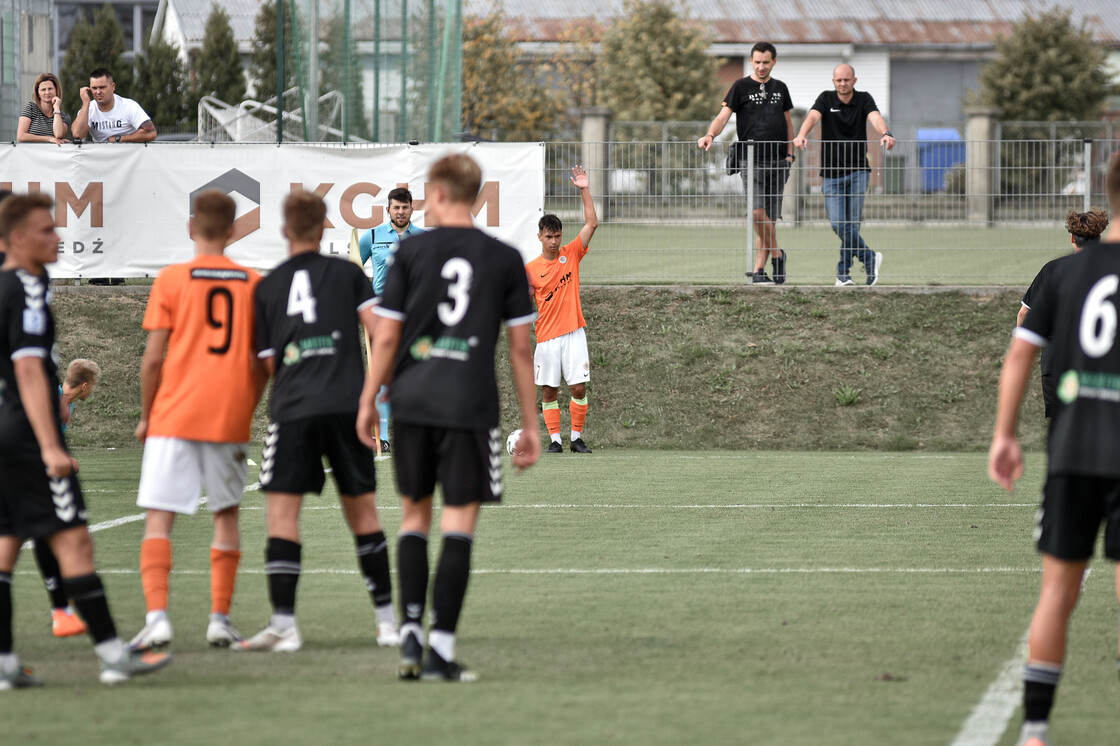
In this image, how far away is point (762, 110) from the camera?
53.9ft

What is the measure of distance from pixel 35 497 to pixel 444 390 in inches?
58.8

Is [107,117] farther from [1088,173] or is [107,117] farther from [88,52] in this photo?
[88,52]

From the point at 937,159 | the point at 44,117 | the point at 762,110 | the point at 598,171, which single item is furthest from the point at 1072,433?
the point at 937,159

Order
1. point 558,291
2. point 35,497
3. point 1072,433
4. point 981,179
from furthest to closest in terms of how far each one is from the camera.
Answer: point 981,179 → point 558,291 → point 35,497 → point 1072,433

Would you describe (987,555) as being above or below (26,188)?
below

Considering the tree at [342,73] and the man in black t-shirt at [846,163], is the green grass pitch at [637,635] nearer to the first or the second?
the man in black t-shirt at [846,163]

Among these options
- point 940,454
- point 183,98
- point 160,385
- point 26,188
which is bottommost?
point 940,454

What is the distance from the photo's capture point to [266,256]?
15.6 meters

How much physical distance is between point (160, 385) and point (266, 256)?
1008 centimetres

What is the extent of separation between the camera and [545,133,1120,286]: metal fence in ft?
55.0

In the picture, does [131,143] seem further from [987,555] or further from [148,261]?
[987,555]

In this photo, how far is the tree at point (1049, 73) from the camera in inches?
1924

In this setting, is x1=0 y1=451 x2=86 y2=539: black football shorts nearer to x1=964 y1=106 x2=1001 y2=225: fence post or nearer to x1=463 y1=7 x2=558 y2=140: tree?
x1=964 y1=106 x2=1001 y2=225: fence post

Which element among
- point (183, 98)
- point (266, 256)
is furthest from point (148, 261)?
point (183, 98)
